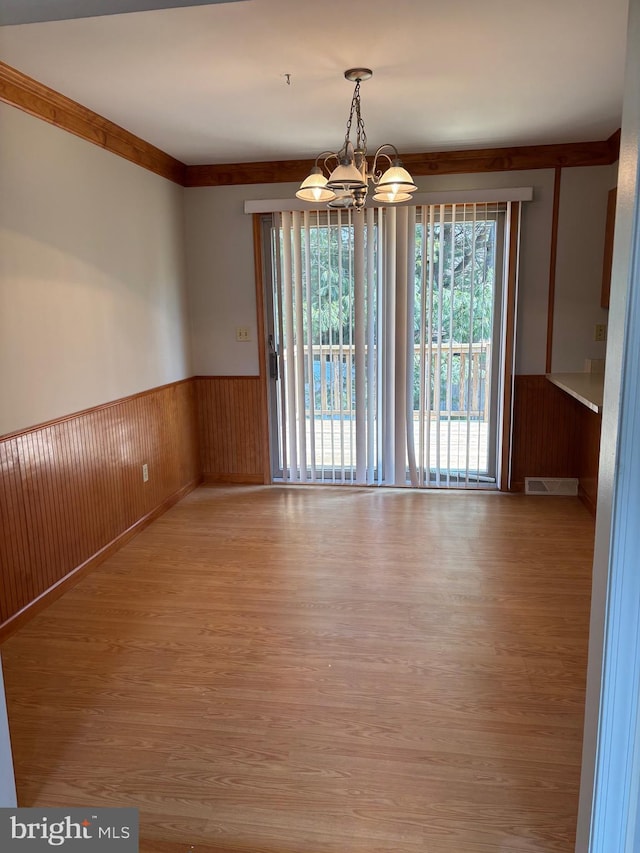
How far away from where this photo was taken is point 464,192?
412cm

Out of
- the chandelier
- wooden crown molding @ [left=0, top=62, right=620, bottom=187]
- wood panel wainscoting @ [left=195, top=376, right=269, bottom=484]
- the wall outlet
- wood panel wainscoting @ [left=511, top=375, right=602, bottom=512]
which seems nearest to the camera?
the chandelier

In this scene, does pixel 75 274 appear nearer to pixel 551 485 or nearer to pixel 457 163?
pixel 457 163

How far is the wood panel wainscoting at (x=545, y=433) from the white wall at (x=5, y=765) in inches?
147

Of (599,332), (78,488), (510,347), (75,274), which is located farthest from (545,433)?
(75,274)

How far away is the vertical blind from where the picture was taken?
4.23 m

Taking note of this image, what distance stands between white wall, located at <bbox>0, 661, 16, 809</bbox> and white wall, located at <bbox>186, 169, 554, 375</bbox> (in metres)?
3.39

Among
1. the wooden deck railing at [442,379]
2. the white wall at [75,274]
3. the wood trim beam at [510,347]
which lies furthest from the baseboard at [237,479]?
the wood trim beam at [510,347]

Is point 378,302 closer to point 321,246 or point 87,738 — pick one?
point 321,246

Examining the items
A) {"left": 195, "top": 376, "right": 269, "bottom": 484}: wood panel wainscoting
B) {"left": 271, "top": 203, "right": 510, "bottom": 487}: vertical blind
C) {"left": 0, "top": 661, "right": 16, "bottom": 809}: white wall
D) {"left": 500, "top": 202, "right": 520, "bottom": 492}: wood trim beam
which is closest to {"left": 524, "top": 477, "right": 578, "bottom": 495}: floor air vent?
{"left": 500, "top": 202, "right": 520, "bottom": 492}: wood trim beam

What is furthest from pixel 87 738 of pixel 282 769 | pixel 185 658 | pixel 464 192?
pixel 464 192

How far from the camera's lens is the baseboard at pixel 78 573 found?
266 centimetres

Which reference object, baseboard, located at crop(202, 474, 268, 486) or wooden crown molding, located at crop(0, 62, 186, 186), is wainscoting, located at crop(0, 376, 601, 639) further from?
wooden crown molding, located at crop(0, 62, 186, 186)

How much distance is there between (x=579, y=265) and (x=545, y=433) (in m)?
1.22

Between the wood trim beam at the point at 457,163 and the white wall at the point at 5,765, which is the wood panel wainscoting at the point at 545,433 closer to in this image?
the wood trim beam at the point at 457,163
